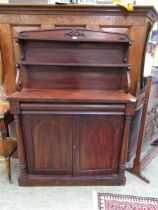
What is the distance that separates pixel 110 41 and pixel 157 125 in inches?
45.8

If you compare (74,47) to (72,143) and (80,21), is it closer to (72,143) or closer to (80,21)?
(80,21)

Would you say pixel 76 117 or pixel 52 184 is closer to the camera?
pixel 76 117

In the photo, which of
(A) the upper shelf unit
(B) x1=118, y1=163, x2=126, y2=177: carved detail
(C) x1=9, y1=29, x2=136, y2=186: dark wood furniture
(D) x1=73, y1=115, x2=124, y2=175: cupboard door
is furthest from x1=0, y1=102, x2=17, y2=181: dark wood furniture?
(B) x1=118, y1=163, x2=126, y2=177: carved detail

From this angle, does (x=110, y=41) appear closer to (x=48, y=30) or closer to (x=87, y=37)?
(x=87, y=37)

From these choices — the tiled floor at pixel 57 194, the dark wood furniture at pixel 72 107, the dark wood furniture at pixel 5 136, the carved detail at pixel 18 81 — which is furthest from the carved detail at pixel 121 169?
the carved detail at pixel 18 81

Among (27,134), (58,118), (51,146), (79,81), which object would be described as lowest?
(51,146)

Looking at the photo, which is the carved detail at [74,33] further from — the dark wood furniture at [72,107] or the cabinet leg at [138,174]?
the cabinet leg at [138,174]

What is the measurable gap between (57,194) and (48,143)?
1.64 ft

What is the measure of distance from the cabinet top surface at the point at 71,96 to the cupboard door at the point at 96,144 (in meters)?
0.18

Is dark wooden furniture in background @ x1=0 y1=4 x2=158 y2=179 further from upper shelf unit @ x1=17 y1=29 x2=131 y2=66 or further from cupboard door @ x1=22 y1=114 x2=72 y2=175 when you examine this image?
cupboard door @ x1=22 y1=114 x2=72 y2=175

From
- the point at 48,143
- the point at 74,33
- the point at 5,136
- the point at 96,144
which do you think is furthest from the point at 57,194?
the point at 74,33

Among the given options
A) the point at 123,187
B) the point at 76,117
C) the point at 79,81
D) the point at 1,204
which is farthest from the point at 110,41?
the point at 1,204

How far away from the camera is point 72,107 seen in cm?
158

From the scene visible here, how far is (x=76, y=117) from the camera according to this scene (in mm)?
1633
